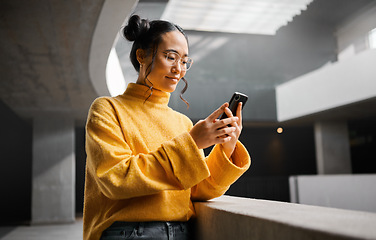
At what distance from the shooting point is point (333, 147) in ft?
44.9

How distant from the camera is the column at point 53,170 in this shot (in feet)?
36.2

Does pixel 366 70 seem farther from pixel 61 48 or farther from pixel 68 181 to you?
pixel 68 181

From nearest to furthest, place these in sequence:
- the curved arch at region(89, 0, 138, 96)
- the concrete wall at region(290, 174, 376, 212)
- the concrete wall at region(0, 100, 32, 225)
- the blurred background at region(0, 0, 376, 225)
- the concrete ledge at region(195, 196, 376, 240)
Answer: the concrete ledge at region(195, 196, 376, 240), the curved arch at region(89, 0, 138, 96), the blurred background at region(0, 0, 376, 225), the concrete wall at region(290, 174, 376, 212), the concrete wall at region(0, 100, 32, 225)

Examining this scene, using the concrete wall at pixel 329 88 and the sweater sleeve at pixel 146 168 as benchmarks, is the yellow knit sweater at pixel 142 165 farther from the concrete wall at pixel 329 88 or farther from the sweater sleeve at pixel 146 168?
the concrete wall at pixel 329 88

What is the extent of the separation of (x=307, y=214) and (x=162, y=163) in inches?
19.2

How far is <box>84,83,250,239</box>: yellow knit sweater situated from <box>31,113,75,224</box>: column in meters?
10.1

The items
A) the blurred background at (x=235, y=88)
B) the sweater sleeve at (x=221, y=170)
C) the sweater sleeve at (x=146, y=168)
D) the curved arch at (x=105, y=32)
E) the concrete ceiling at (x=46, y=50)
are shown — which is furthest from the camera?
the blurred background at (x=235, y=88)

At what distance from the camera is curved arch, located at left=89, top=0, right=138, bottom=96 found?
13.7ft

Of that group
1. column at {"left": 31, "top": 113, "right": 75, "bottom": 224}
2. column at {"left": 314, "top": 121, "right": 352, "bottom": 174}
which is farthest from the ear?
column at {"left": 314, "top": 121, "right": 352, "bottom": 174}

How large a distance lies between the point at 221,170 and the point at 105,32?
3839mm

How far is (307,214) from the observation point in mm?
952

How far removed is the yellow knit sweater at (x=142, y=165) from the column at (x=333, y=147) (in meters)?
13.0

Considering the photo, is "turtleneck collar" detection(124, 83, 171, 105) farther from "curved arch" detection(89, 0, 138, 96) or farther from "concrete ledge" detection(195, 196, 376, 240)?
"curved arch" detection(89, 0, 138, 96)

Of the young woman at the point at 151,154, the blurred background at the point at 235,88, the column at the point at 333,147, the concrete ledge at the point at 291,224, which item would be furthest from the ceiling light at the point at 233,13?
the concrete ledge at the point at 291,224
